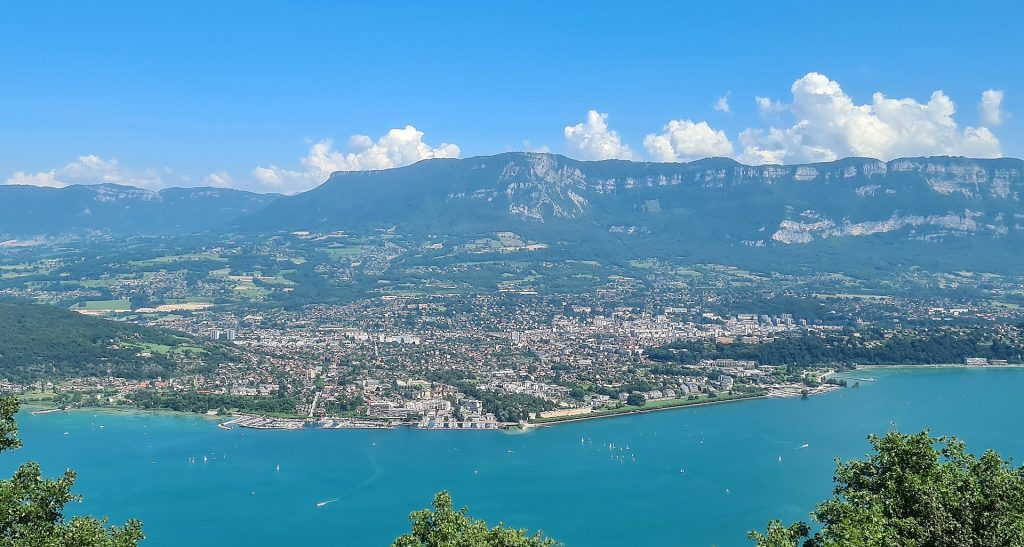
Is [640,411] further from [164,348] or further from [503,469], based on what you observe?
[164,348]

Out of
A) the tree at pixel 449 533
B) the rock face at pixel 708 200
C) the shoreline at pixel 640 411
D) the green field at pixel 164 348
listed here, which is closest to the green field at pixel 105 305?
the green field at pixel 164 348

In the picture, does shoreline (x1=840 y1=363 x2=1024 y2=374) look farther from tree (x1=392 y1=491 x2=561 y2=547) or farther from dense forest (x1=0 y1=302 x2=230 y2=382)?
tree (x1=392 y1=491 x2=561 y2=547)

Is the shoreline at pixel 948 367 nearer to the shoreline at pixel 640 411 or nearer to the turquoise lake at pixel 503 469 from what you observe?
the turquoise lake at pixel 503 469

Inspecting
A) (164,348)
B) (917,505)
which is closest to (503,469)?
(917,505)

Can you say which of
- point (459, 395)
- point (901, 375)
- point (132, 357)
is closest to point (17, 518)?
point (459, 395)

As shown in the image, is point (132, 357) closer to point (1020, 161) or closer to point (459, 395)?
point (459, 395)
